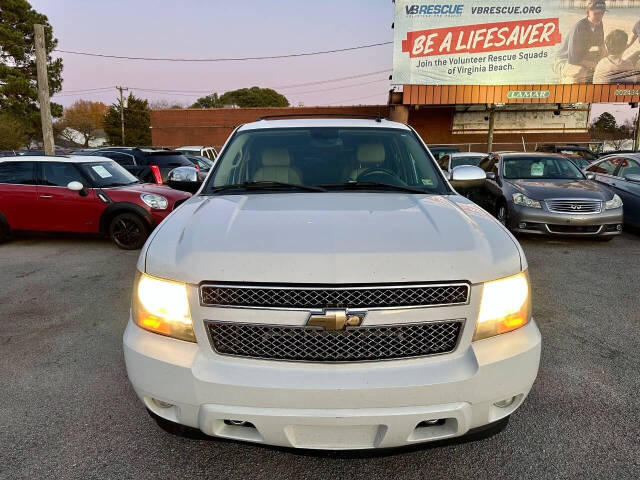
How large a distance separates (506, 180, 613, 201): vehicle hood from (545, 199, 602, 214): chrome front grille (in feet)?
0.37

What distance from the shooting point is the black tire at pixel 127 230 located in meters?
7.02

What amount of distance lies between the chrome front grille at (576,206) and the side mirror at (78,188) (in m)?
7.59

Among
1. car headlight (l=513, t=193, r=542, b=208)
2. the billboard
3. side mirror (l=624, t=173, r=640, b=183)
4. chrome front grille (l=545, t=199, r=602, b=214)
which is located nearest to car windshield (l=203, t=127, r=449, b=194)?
car headlight (l=513, t=193, r=542, b=208)

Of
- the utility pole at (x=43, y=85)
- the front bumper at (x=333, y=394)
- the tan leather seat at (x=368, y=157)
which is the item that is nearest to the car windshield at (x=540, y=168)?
the tan leather seat at (x=368, y=157)

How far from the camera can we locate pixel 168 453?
7.45 ft

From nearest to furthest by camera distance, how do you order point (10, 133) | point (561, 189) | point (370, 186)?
point (370, 186) < point (561, 189) < point (10, 133)

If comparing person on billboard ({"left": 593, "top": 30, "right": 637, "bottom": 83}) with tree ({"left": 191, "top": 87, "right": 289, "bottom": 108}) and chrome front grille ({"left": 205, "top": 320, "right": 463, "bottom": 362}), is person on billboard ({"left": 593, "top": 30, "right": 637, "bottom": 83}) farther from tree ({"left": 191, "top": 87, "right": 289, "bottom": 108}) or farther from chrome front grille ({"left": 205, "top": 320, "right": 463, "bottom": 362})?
tree ({"left": 191, "top": 87, "right": 289, "bottom": 108})

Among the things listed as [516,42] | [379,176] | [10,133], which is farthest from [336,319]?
[10,133]

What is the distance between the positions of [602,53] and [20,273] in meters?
28.2

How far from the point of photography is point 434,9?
2228cm

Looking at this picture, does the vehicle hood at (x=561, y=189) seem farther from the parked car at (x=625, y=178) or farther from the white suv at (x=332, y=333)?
the white suv at (x=332, y=333)

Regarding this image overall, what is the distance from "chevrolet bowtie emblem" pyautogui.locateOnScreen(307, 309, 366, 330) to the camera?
169 centimetres

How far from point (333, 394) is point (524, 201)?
21.4 feet

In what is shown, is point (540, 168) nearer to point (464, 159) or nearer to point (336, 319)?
point (464, 159)
